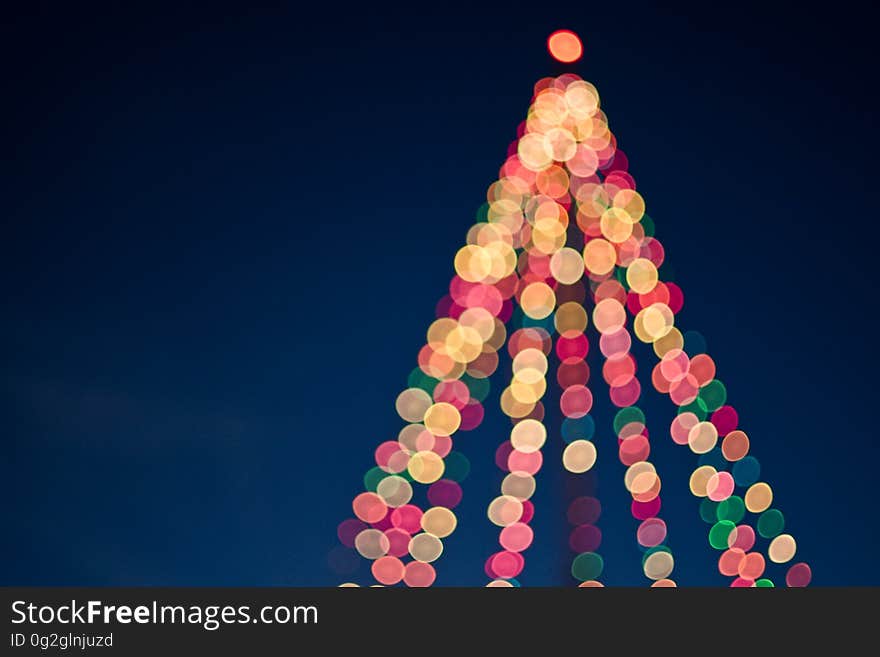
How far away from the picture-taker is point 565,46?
83.7 inches

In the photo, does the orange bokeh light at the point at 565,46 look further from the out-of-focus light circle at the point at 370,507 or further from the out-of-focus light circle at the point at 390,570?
the out-of-focus light circle at the point at 390,570

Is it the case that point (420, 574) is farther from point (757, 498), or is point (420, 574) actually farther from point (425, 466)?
point (757, 498)

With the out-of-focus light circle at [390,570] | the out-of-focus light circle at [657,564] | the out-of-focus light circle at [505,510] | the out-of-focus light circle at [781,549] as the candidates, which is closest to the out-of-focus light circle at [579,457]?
the out-of-focus light circle at [505,510]

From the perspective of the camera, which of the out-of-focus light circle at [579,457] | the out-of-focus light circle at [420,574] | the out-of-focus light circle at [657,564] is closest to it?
the out-of-focus light circle at [579,457]

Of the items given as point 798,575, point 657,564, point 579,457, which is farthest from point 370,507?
point 798,575

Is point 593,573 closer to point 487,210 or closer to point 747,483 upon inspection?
point 747,483

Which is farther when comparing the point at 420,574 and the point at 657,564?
the point at 420,574

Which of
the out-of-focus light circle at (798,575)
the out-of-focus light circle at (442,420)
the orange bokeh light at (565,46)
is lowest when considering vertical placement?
the out-of-focus light circle at (798,575)

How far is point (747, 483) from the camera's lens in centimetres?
222

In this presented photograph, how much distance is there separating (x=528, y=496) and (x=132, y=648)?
1.03 metres

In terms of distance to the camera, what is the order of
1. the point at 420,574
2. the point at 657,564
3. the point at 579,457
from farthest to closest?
the point at 420,574
the point at 657,564
the point at 579,457

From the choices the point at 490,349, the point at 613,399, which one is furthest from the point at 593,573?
the point at 490,349

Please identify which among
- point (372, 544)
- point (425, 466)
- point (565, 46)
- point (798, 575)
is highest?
point (565, 46)

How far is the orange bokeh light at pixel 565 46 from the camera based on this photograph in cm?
211
